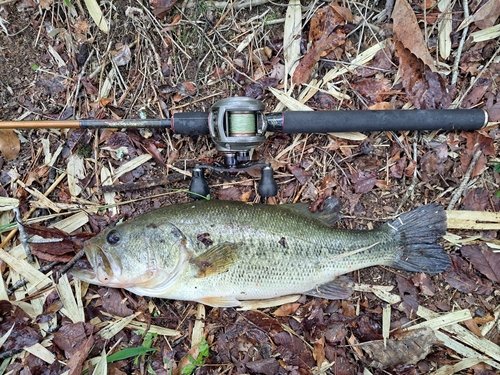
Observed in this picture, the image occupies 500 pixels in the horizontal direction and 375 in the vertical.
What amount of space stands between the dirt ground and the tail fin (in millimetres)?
196

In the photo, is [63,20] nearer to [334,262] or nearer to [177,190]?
[177,190]

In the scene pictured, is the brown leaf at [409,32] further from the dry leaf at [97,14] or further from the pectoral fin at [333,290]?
the dry leaf at [97,14]

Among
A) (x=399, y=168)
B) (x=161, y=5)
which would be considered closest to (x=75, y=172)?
(x=161, y=5)

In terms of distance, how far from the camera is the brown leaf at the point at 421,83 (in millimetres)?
3639

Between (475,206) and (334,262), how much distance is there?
1577mm

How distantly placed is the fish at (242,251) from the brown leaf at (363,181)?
1.34ft

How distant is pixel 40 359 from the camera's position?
3484mm

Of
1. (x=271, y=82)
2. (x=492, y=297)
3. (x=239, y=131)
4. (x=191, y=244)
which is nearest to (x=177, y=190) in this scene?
(x=191, y=244)

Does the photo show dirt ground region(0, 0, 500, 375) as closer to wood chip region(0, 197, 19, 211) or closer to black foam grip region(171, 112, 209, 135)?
wood chip region(0, 197, 19, 211)

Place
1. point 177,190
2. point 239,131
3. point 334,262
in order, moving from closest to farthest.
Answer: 1. point 239,131
2. point 334,262
3. point 177,190

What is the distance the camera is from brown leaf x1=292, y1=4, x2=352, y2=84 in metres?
3.62

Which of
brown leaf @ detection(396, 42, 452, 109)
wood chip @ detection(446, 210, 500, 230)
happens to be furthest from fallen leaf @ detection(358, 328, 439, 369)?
brown leaf @ detection(396, 42, 452, 109)

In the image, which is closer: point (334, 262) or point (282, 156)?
point (334, 262)

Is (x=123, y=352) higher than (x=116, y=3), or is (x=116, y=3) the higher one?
(x=116, y=3)
